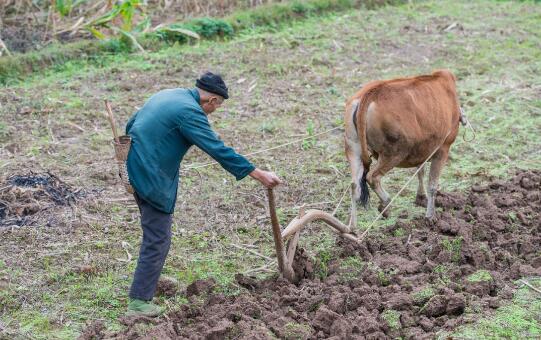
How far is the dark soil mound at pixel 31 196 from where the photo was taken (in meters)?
7.84

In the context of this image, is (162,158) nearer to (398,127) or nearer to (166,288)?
(166,288)

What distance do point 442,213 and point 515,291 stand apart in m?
1.96

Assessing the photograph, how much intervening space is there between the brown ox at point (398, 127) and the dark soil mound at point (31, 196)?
9.64ft

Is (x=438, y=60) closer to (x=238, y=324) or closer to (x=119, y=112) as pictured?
(x=119, y=112)

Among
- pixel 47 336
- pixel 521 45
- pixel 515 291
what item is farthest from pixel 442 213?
pixel 521 45

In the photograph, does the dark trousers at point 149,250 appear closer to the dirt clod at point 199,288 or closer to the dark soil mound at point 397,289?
the dark soil mound at point 397,289

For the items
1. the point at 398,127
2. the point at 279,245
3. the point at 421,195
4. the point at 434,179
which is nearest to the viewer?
the point at 279,245

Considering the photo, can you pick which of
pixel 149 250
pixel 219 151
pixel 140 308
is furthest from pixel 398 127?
pixel 140 308

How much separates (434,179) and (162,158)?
3.46 meters

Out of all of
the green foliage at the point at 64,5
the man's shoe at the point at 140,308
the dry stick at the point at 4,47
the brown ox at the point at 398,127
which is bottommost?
the dry stick at the point at 4,47

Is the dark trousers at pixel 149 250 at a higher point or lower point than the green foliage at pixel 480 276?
higher

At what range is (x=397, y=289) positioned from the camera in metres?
6.55

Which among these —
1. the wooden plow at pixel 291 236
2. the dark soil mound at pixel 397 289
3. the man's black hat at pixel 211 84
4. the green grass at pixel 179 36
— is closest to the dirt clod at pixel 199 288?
the dark soil mound at pixel 397 289

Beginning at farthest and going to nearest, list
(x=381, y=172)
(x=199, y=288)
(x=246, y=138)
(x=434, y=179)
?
(x=246, y=138)
(x=434, y=179)
(x=381, y=172)
(x=199, y=288)
